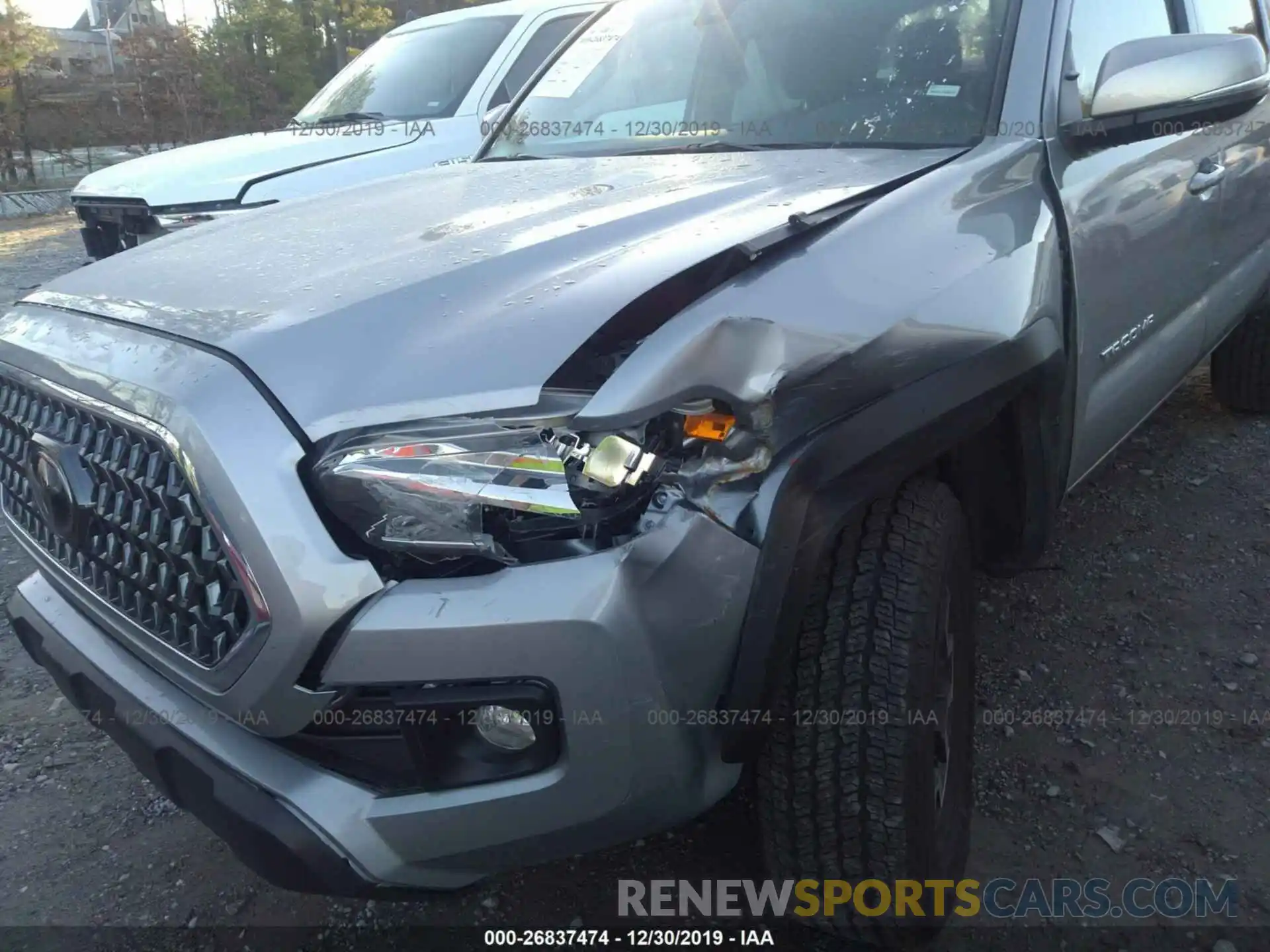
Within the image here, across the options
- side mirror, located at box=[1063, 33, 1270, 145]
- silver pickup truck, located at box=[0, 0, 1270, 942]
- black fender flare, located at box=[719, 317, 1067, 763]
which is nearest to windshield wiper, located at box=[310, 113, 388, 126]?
silver pickup truck, located at box=[0, 0, 1270, 942]

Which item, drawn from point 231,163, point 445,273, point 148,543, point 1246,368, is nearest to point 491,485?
point 445,273

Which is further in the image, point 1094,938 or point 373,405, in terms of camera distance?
point 1094,938

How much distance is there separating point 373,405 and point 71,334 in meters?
0.71

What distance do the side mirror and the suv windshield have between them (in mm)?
234

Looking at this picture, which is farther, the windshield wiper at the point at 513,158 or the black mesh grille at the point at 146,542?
the windshield wiper at the point at 513,158

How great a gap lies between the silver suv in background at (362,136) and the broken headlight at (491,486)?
3864 millimetres

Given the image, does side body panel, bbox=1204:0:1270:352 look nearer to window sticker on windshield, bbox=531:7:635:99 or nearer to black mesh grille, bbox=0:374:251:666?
window sticker on windshield, bbox=531:7:635:99

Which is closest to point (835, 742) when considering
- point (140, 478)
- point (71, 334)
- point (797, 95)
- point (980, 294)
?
point (980, 294)

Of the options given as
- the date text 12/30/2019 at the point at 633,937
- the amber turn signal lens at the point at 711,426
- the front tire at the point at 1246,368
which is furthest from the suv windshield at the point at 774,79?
the front tire at the point at 1246,368

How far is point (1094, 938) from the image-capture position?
6.07 feet

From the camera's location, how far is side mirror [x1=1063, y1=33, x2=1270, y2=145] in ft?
7.12

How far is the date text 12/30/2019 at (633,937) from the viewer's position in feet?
6.18

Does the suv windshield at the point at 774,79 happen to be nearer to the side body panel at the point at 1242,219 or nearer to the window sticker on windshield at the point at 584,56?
the window sticker on windshield at the point at 584,56

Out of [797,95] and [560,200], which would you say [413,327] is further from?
[797,95]
